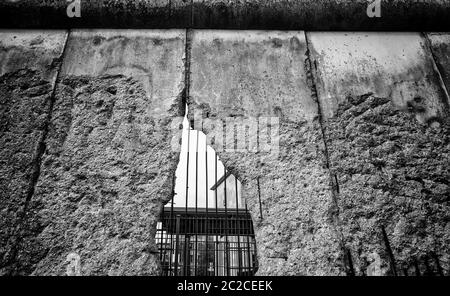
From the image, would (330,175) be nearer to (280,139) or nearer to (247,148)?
(280,139)

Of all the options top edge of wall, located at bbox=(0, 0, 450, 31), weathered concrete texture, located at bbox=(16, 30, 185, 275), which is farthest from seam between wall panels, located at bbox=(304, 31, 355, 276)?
weathered concrete texture, located at bbox=(16, 30, 185, 275)

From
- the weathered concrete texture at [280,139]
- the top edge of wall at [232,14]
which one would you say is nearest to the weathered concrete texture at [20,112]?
the top edge of wall at [232,14]

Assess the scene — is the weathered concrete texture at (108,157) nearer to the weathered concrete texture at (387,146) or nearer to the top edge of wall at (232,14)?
the top edge of wall at (232,14)

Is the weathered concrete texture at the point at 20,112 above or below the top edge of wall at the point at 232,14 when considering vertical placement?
below

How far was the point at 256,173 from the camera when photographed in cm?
238

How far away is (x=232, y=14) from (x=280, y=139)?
138 centimetres

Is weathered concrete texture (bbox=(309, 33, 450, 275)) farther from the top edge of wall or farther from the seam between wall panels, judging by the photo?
the top edge of wall

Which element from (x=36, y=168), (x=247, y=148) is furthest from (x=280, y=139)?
(x=36, y=168)

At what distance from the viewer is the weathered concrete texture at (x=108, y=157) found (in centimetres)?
211

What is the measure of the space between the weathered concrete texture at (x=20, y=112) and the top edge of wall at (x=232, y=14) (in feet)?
0.64

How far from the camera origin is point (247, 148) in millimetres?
2480

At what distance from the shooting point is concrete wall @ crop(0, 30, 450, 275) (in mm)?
2152

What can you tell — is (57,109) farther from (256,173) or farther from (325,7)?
(325,7)
